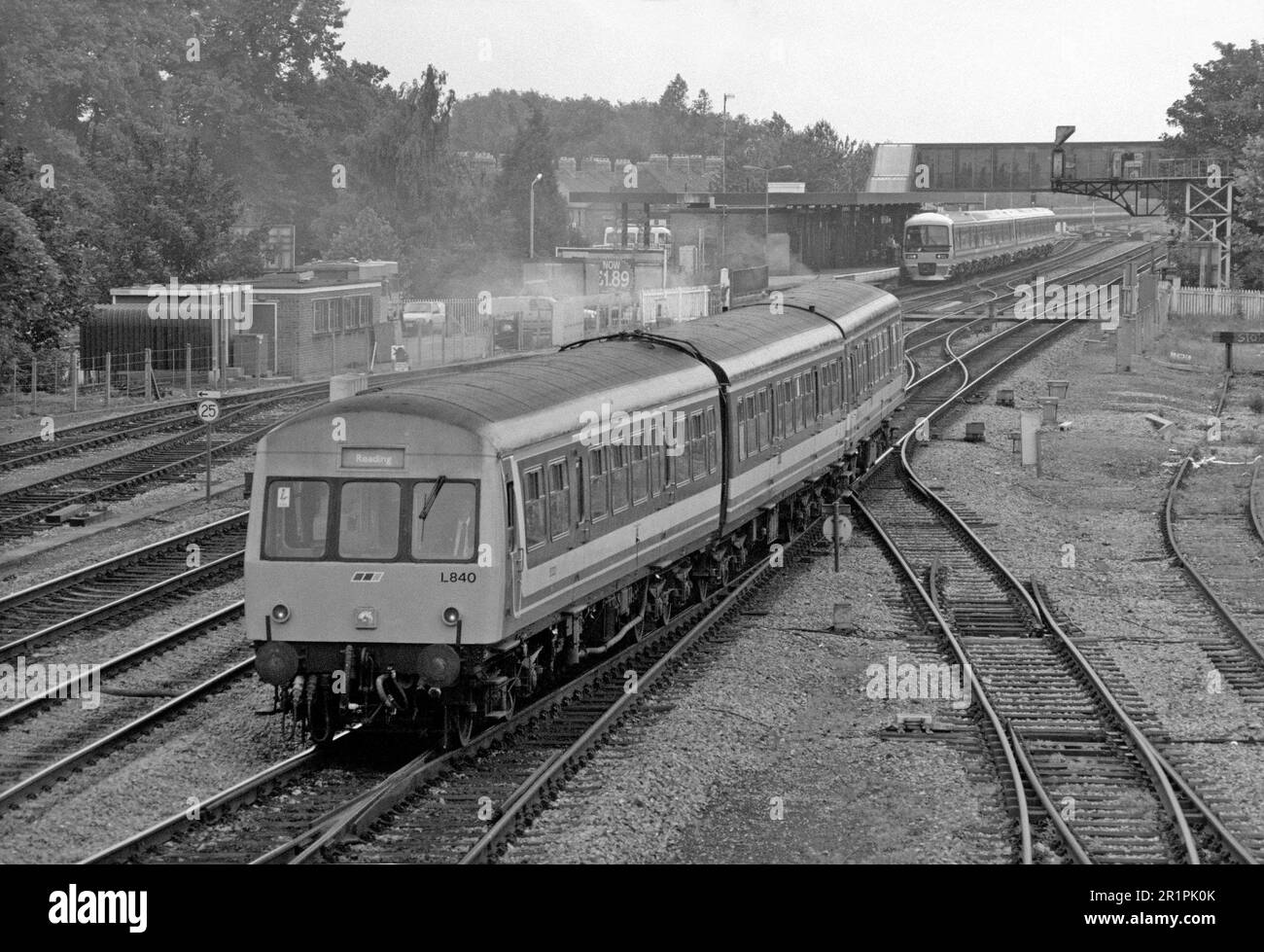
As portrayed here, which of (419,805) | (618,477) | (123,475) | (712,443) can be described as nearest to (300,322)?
(123,475)

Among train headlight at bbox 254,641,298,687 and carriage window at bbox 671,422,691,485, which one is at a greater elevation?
carriage window at bbox 671,422,691,485

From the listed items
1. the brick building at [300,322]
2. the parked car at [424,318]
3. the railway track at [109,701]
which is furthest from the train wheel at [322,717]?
the parked car at [424,318]

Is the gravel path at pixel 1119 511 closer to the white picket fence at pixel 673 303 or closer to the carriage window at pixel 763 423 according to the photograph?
the carriage window at pixel 763 423

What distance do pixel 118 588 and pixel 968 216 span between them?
6284 centimetres

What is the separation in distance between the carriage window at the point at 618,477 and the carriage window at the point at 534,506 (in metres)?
1.76

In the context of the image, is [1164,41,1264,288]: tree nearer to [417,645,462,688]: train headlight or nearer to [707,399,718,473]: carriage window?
[707,399,718,473]: carriage window

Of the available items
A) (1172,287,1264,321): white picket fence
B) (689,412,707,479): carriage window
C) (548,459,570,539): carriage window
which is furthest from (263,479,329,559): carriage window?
(1172,287,1264,321): white picket fence

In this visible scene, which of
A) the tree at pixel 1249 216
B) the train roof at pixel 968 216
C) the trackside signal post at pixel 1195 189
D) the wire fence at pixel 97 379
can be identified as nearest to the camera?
the wire fence at pixel 97 379

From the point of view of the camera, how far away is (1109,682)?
16438 mm

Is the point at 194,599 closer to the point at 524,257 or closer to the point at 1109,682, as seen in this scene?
the point at 1109,682

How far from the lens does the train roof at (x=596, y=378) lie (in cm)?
1281

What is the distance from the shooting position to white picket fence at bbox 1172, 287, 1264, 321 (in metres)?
58.8

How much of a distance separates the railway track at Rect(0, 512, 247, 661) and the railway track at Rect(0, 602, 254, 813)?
103cm
